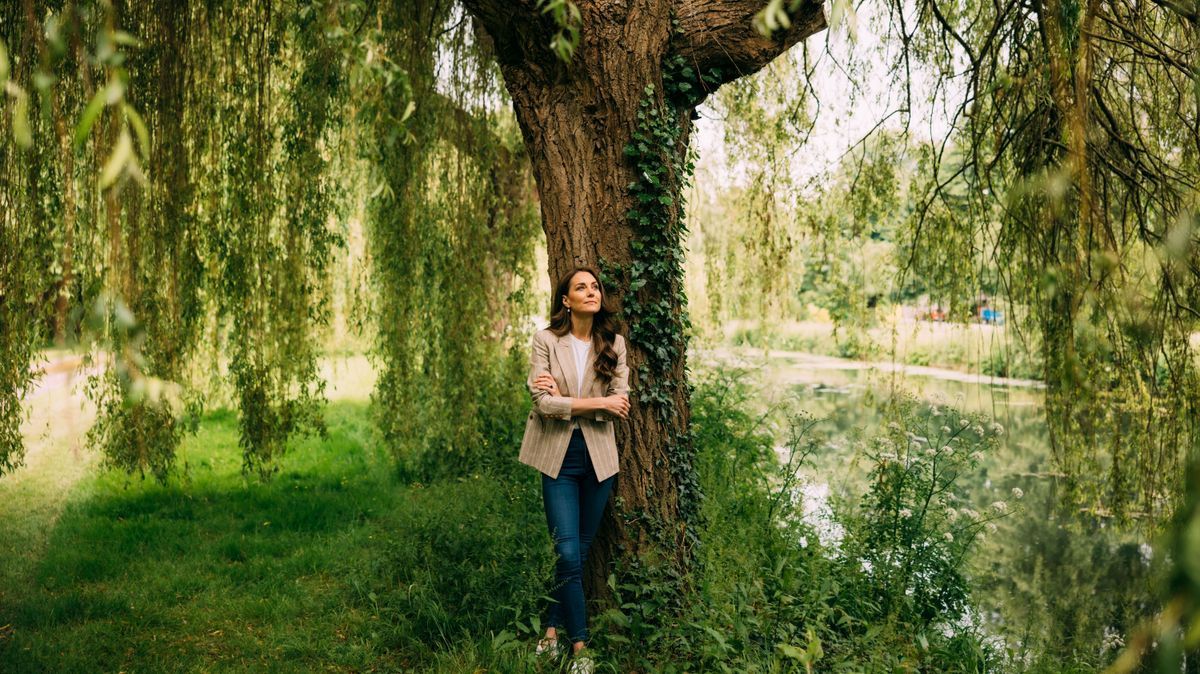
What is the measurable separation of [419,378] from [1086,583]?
549 cm

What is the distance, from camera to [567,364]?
3.56m

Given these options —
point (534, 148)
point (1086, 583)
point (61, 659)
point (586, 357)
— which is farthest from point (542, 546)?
point (1086, 583)

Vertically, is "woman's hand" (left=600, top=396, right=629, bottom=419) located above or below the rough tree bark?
below

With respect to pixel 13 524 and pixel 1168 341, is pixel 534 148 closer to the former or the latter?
pixel 1168 341

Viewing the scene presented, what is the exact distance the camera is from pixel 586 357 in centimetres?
361

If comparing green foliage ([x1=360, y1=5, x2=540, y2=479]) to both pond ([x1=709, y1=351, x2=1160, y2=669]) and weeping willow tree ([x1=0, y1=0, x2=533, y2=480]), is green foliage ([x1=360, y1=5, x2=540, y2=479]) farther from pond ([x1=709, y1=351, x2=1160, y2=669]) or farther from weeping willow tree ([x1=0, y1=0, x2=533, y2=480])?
pond ([x1=709, y1=351, x2=1160, y2=669])

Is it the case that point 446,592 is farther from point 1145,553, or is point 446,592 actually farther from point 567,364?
point 1145,553

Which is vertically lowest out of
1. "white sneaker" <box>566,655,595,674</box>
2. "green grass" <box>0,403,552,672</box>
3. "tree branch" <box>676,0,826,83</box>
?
"green grass" <box>0,403,552,672</box>

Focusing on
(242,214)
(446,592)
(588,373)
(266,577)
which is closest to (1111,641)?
(588,373)

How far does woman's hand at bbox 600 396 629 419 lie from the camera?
3.40 metres

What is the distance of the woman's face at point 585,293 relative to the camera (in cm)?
349

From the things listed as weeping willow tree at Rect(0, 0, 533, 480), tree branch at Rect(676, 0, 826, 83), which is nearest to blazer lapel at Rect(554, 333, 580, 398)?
weeping willow tree at Rect(0, 0, 533, 480)

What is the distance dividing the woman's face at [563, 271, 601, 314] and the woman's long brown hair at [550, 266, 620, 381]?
3 centimetres

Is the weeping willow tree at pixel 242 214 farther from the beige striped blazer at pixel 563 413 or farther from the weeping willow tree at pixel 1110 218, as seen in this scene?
the weeping willow tree at pixel 1110 218
